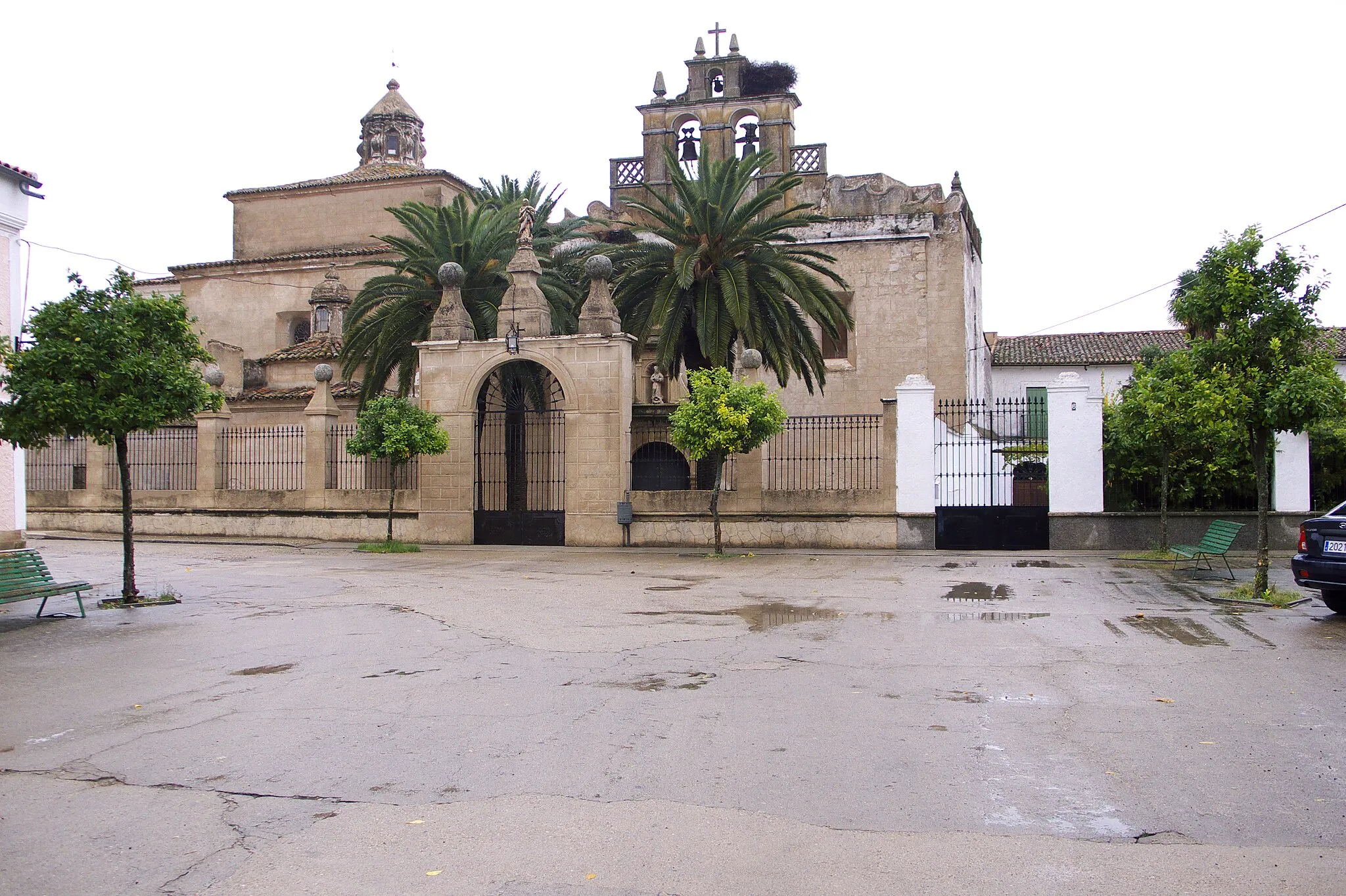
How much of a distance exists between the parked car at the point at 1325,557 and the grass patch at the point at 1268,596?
0.80 meters

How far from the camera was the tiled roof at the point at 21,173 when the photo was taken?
13531 mm

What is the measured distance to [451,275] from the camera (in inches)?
943

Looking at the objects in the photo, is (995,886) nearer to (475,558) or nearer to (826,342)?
(475,558)

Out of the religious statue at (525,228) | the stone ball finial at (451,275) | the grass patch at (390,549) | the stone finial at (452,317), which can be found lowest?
the grass patch at (390,549)

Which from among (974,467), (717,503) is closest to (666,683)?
(717,503)

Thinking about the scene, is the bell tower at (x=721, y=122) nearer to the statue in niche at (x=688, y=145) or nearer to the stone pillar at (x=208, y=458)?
→ the statue in niche at (x=688, y=145)

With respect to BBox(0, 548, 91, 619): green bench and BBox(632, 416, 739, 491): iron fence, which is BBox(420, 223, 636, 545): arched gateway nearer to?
BBox(632, 416, 739, 491): iron fence

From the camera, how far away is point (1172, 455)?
799 inches

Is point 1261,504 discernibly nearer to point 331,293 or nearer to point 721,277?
point 721,277

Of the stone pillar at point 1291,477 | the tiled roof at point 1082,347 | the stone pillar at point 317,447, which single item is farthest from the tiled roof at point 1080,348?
the stone pillar at point 317,447

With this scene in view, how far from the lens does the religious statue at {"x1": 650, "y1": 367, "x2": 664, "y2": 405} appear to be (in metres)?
32.0

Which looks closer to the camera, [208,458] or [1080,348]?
[208,458]

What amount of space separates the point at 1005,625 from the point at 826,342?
2692cm

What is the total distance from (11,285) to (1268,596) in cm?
1613
